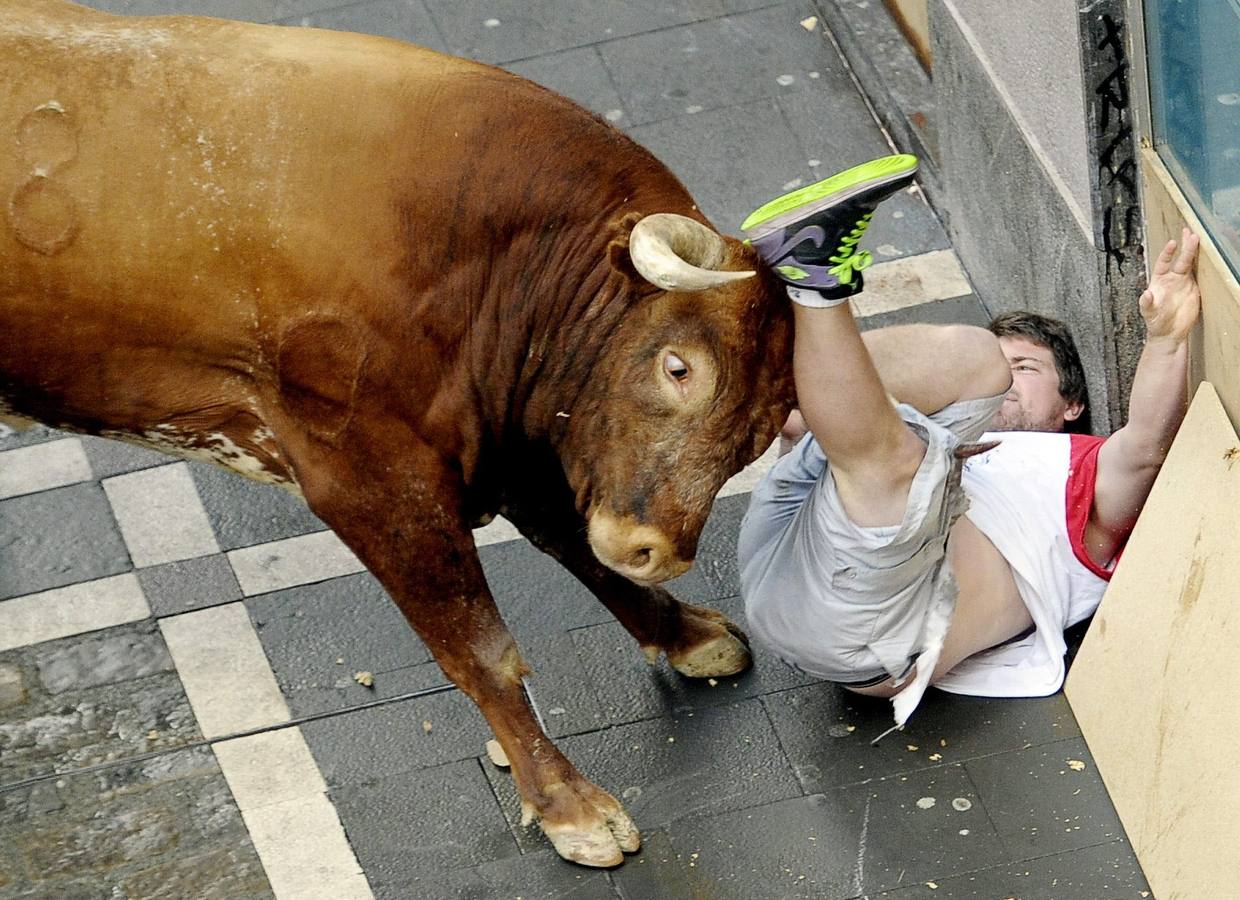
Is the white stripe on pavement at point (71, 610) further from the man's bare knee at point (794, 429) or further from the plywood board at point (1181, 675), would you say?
the plywood board at point (1181, 675)

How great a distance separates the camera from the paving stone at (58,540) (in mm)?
4773

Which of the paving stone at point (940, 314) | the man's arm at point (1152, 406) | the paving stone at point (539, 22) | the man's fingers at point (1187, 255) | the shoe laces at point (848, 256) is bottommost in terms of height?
the paving stone at point (940, 314)

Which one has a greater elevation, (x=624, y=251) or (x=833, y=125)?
(x=624, y=251)

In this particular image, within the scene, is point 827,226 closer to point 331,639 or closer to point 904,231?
point 331,639

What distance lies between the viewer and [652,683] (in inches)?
171

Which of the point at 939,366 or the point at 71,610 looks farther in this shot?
the point at 71,610

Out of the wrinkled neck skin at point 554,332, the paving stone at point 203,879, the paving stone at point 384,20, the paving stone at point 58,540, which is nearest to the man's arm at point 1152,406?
the wrinkled neck skin at point 554,332

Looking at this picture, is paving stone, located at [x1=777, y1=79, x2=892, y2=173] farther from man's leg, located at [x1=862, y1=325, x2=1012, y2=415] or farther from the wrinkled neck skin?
the wrinkled neck skin

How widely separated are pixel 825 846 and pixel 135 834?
5.19ft

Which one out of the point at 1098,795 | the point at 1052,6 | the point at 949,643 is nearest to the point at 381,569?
the point at 949,643

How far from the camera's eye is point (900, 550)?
3725mm

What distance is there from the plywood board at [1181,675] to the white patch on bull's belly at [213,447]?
1.87m

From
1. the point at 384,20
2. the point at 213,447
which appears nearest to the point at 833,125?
the point at 384,20

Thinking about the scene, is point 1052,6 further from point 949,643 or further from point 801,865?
point 801,865
